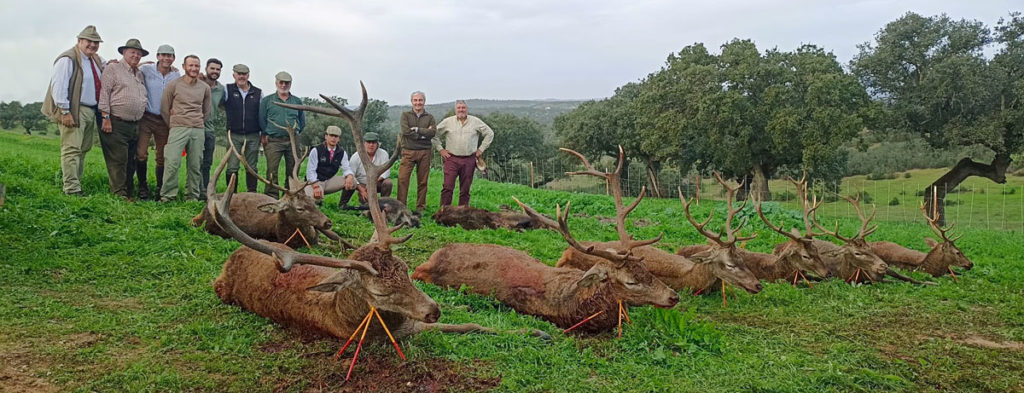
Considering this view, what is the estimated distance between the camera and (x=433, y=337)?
4.96m

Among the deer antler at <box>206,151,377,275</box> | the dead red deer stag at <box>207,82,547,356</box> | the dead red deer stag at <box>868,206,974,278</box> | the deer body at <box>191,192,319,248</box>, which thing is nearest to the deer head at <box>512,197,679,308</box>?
the dead red deer stag at <box>207,82,547,356</box>

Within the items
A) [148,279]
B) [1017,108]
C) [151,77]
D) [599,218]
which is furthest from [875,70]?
[148,279]

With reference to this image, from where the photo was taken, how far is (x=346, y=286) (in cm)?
453

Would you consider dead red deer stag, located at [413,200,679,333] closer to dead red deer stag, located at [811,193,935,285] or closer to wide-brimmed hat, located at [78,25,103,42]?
dead red deer stag, located at [811,193,935,285]

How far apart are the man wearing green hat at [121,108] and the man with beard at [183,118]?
0.40m

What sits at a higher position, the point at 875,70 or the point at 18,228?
the point at 875,70

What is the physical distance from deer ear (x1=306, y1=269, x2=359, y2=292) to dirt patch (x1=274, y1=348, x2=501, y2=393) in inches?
19.6

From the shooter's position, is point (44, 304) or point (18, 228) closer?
point (44, 304)

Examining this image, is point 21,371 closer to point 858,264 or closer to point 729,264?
point 729,264

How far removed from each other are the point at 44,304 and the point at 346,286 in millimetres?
3029

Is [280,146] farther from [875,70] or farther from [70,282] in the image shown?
[875,70]

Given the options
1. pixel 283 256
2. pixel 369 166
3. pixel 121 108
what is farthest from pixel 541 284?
pixel 121 108

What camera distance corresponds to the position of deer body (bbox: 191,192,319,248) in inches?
339

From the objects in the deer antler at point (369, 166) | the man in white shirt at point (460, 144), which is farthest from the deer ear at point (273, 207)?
the man in white shirt at point (460, 144)
